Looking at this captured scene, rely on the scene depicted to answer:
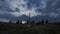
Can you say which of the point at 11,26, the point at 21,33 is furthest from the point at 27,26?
the point at 21,33

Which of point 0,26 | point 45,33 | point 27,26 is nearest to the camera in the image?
point 45,33

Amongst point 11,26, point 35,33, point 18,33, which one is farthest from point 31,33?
point 11,26

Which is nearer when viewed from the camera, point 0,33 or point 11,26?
point 0,33

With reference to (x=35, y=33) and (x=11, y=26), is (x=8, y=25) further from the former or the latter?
(x=35, y=33)

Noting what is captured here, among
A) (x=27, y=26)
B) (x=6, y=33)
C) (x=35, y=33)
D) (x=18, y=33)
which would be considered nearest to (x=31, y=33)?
(x=35, y=33)

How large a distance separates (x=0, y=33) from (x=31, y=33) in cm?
487

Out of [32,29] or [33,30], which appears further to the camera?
[32,29]

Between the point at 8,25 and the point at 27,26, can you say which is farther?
the point at 8,25

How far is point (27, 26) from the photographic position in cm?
2623

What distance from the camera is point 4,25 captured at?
28.5 meters

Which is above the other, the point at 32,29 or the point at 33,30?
the point at 33,30

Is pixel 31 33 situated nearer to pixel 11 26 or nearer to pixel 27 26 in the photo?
pixel 27 26

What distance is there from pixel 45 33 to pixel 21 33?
371 cm

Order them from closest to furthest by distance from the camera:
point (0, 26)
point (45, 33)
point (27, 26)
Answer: point (45, 33) < point (27, 26) < point (0, 26)
